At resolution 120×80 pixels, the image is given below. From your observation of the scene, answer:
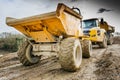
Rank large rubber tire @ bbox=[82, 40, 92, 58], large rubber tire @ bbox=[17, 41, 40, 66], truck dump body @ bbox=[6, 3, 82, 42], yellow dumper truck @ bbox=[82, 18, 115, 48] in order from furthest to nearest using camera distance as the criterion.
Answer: yellow dumper truck @ bbox=[82, 18, 115, 48] → large rubber tire @ bbox=[82, 40, 92, 58] → large rubber tire @ bbox=[17, 41, 40, 66] → truck dump body @ bbox=[6, 3, 82, 42]

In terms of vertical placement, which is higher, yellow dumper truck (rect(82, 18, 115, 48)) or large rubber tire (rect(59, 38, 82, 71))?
yellow dumper truck (rect(82, 18, 115, 48))

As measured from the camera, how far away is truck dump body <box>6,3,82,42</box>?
5527mm

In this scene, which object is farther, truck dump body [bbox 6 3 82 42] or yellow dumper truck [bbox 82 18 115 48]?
yellow dumper truck [bbox 82 18 115 48]

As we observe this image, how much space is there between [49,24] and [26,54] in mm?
1861

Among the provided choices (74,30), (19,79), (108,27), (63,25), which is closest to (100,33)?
(108,27)

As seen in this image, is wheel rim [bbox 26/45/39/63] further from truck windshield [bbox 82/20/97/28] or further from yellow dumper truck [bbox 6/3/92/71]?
truck windshield [bbox 82/20/97/28]

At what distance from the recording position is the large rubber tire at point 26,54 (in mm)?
7078

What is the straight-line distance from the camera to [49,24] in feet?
19.3

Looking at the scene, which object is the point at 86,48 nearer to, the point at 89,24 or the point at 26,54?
the point at 26,54

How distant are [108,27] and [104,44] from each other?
168 inches

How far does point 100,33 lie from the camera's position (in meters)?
13.4

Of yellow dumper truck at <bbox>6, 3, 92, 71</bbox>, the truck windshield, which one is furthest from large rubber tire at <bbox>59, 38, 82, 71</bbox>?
the truck windshield

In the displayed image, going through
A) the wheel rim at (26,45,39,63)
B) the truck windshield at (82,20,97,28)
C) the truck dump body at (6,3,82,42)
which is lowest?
the wheel rim at (26,45,39,63)

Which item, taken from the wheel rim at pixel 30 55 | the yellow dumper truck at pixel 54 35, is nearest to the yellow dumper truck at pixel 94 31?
the yellow dumper truck at pixel 54 35
